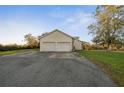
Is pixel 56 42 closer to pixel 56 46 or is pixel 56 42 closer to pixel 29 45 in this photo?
pixel 56 46

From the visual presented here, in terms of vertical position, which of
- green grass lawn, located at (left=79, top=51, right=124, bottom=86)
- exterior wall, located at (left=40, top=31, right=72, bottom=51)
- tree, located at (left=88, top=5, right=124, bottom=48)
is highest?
tree, located at (left=88, top=5, right=124, bottom=48)

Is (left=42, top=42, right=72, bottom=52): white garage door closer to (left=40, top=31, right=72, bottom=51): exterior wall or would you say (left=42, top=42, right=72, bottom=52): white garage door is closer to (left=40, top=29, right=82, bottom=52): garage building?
(left=40, top=29, right=82, bottom=52): garage building

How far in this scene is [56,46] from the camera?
67.3ft

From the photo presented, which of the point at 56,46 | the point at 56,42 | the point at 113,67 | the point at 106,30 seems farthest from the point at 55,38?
the point at 113,67

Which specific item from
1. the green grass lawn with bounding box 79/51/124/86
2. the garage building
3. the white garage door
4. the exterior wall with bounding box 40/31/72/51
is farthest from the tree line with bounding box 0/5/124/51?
the green grass lawn with bounding box 79/51/124/86

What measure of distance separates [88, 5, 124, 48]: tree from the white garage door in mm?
4810

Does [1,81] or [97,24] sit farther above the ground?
[97,24]

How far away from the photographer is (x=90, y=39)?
83.4 feet

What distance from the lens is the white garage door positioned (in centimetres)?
2041
